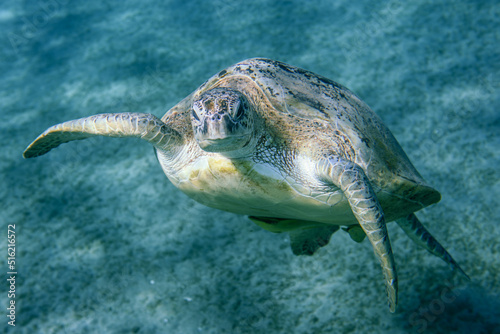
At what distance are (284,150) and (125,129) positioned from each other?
109 centimetres

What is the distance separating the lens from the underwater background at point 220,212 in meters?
2.64

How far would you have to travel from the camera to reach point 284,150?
1937mm

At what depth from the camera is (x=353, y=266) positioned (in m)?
2.88

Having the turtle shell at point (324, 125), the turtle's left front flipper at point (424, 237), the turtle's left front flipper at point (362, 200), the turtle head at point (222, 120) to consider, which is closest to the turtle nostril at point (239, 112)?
the turtle head at point (222, 120)

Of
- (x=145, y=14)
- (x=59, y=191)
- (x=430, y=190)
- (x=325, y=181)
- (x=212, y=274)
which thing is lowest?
(x=212, y=274)

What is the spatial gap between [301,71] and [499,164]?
8.97 feet

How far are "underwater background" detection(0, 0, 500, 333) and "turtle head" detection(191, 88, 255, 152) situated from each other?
160 cm

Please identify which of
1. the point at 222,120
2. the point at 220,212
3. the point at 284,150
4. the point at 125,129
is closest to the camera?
the point at 222,120

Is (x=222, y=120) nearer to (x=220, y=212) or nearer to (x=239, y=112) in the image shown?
(x=239, y=112)

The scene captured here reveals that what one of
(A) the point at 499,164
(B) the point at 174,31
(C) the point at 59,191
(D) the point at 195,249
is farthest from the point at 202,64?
(A) the point at 499,164

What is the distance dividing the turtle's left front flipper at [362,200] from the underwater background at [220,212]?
111 centimetres

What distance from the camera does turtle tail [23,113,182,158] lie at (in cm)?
201

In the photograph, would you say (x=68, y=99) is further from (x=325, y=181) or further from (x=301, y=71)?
(x=325, y=181)

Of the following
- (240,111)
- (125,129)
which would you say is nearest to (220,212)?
(125,129)
